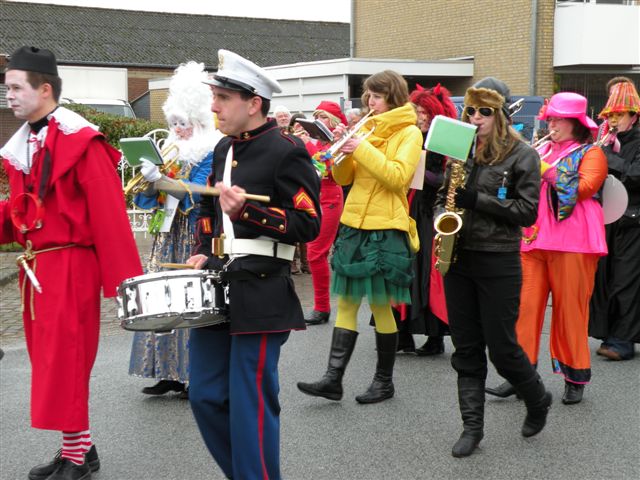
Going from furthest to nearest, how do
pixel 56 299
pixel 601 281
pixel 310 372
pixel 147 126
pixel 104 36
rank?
pixel 104 36
pixel 147 126
pixel 601 281
pixel 310 372
pixel 56 299

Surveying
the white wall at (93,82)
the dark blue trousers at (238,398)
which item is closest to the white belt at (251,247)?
the dark blue trousers at (238,398)

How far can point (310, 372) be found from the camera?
659 centimetres

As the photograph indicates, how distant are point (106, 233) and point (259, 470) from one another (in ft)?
4.34

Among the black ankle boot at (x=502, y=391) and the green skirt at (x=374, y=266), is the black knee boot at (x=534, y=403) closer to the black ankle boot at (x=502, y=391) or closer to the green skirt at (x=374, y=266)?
the black ankle boot at (x=502, y=391)

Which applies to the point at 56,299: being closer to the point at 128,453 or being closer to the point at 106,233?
the point at 106,233

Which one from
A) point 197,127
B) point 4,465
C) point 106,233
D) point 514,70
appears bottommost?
point 4,465

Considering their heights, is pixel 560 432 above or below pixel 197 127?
below

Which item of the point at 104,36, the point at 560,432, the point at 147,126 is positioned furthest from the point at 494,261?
the point at 104,36

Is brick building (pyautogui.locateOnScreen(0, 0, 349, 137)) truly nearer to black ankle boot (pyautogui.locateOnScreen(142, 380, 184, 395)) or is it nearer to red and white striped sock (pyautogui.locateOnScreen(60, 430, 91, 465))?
black ankle boot (pyautogui.locateOnScreen(142, 380, 184, 395))

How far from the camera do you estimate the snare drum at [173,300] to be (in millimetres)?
3604

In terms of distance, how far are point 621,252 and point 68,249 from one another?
451 cm

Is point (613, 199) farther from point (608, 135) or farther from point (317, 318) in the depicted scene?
point (317, 318)

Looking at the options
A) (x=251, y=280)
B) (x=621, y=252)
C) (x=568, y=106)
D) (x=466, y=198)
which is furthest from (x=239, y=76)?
(x=621, y=252)

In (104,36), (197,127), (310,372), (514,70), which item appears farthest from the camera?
(104,36)
